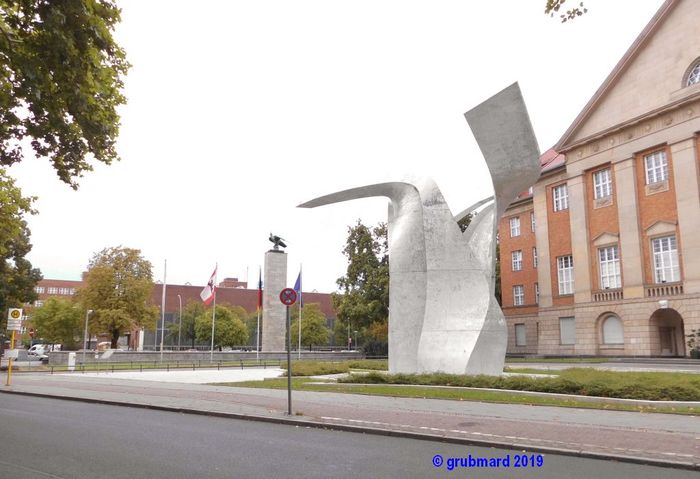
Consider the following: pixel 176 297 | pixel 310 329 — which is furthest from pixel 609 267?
pixel 176 297

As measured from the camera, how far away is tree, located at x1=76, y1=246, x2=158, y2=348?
5384 centimetres

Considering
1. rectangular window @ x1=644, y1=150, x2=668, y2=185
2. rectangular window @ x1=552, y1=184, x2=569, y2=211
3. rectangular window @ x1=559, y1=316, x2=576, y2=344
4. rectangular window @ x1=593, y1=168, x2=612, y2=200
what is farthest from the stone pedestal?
rectangular window @ x1=644, y1=150, x2=668, y2=185

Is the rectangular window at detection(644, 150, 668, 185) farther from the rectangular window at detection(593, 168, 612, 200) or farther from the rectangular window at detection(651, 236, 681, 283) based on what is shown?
the rectangular window at detection(651, 236, 681, 283)

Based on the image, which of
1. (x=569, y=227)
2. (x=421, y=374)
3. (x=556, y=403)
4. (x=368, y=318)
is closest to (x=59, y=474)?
(x=556, y=403)

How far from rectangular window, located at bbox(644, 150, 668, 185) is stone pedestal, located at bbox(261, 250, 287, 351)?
29.7m

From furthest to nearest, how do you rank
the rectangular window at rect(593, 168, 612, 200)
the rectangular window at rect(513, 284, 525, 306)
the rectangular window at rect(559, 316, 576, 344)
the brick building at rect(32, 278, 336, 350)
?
1. the brick building at rect(32, 278, 336, 350)
2. the rectangular window at rect(513, 284, 525, 306)
3. the rectangular window at rect(559, 316, 576, 344)
4. the rectangular window at rect(593, 168, 612, 200)

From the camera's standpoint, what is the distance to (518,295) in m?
57.1

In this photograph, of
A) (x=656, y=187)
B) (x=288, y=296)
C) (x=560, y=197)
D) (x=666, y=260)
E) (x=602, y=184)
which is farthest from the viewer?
(x=560, y=197)

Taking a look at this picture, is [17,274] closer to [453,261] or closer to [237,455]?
[453,261]

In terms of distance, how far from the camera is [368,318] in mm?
46969

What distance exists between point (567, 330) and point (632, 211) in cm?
1158

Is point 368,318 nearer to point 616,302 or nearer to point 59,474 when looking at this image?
point 616,302

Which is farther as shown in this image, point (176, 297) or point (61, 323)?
point (176, 297)

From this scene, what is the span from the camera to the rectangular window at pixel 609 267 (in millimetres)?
43844
